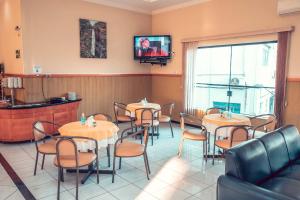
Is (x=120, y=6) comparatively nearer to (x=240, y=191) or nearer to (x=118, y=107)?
(x=118, y=107)

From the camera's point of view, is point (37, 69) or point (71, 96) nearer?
point (37, 69)

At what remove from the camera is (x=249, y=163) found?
2.32 metres

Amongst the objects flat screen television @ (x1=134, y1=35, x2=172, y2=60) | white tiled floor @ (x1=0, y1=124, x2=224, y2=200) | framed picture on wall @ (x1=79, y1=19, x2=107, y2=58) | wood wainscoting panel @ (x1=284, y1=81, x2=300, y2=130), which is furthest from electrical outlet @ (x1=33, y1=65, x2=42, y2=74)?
wood wainscoting panel @ (x1=284, y1=81, x2=300, y2=130)

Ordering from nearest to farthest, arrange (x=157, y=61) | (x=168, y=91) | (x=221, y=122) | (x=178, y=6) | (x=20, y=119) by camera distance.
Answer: (x=221, y=122)
(x=20, y=119)
(x=178, y=6)
(x=157, y=61)
(x=168, y=91)

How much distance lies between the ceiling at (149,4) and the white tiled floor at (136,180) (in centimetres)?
389

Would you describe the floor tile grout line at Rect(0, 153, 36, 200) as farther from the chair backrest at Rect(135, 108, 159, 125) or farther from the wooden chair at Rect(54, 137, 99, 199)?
the chair backrest at Rect(135, 108, 159, 125)

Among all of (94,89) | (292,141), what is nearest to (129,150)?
(292,141)

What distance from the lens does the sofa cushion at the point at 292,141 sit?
3010mm

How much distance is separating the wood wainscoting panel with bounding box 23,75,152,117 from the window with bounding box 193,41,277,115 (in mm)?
1831

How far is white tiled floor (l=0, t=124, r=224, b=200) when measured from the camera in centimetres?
307

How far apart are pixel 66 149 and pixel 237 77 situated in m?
4.24

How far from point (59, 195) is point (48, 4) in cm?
425

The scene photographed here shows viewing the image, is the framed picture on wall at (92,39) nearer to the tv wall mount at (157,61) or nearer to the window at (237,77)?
the tv wall mount at (157,61)

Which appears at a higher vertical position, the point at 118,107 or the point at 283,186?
the point at 118,107
